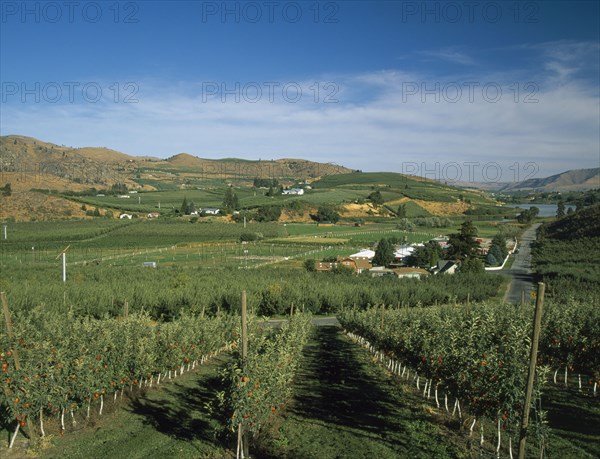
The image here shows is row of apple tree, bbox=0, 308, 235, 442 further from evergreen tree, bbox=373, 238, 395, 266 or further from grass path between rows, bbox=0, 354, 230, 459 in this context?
evergreen tree, bbox=373, 238, 395, 266

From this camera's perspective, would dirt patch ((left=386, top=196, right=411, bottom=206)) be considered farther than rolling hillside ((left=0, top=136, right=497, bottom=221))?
Yes

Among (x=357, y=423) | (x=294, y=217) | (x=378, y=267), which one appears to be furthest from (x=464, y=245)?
(x=357, y=423)

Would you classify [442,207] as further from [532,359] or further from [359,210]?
[532,359]

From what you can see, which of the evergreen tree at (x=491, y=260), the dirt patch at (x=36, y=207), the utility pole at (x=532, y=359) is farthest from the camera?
the dirt patch at (x=36, y=207)

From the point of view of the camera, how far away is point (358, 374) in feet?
56.7

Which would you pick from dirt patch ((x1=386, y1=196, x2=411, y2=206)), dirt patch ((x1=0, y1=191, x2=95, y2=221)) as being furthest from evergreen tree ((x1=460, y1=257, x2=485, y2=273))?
dirt patch ((x1=0, y1=191, x2=95, y2=221))

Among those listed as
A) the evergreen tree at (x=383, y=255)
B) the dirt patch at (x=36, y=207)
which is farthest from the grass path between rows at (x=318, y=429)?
the dirt patch at (x=36, y=207)

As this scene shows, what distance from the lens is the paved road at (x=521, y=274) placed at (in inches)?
1706

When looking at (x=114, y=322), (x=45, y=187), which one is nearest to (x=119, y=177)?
(x=45, y=187)

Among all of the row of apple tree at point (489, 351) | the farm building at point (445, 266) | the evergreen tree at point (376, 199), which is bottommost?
the farm building at point (445, 266)

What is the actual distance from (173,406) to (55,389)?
13.0ft

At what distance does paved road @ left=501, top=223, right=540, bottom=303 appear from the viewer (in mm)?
43344

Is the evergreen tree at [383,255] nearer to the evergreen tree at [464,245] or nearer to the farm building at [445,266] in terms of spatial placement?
the farm building at [445,266]

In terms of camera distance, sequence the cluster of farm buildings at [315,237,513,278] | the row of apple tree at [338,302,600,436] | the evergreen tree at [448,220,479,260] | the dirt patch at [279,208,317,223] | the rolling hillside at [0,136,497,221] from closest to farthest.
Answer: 1. the row of apple tree at [338,302,600,436]
2. the cluster of farm buildings at [315,237,513,278]
3. the evergreen tree at [448,220,479,260]
4. the rolling hillside at [0,136,497,221]
5. the dirt patch at [279,208,317,223]
